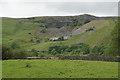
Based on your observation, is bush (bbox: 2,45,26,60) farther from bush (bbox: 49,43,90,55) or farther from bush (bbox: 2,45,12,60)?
bush (bbox: 49,43,90,55)

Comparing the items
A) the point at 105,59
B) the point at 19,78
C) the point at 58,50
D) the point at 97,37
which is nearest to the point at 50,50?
the point at 58,50

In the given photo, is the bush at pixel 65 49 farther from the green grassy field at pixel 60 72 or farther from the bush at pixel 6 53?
the green grassy field at pixel 60 72

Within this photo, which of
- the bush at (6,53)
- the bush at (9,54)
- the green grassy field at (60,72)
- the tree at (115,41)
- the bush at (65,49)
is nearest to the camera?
the green grassy field at (60,72)

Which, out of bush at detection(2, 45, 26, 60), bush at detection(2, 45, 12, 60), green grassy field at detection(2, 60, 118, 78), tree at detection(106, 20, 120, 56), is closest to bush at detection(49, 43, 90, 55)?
tree at detection(106, 20, 120, 56)

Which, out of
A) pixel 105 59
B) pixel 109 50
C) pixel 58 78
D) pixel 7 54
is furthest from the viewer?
pixel 109 50

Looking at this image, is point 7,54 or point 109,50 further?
point 109,50

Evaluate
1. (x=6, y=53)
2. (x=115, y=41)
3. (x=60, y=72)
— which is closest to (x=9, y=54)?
(x=6, y=53)

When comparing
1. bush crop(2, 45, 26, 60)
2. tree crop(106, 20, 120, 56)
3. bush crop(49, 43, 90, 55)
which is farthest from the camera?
bush crop(49, 43, 90, 55)

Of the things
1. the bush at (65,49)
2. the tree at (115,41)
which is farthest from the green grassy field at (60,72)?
the bush at (65,49)

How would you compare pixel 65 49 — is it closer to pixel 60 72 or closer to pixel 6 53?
pixel 6 53

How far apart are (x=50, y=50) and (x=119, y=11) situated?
79991mm

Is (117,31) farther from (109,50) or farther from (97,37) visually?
(97,37)

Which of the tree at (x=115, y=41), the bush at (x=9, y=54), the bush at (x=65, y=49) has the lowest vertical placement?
the bush at (x=65, y=49)

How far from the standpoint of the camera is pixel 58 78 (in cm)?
2158
